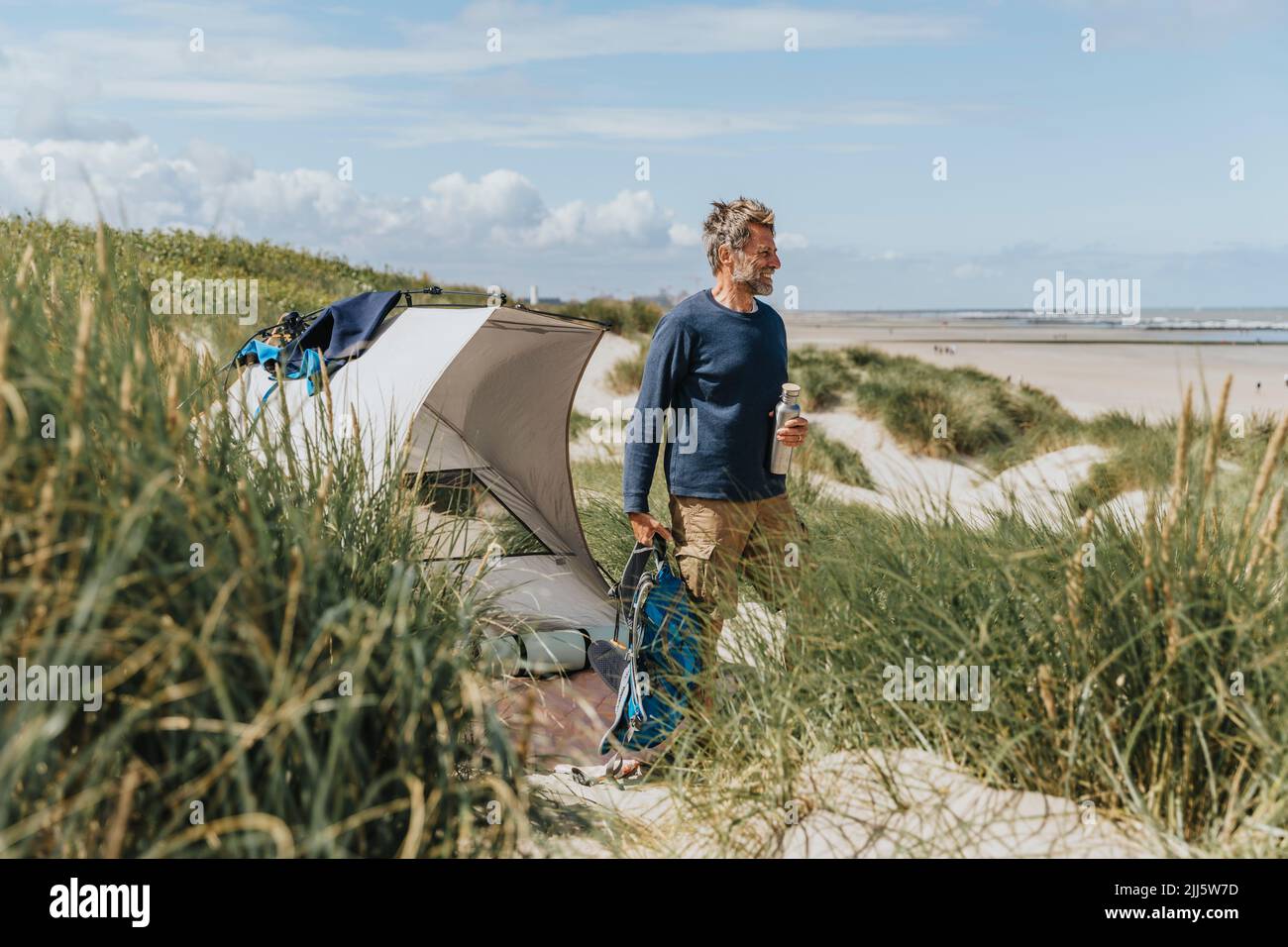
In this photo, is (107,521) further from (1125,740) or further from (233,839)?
(1125,740)

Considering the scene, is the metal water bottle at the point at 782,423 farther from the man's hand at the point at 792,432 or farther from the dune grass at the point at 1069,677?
the dune grass at the point at 1069,677

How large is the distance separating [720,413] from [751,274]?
1.82 ft

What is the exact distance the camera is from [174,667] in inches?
73.9

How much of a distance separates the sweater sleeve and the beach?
37.5ft

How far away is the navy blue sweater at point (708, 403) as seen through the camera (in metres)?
3.99

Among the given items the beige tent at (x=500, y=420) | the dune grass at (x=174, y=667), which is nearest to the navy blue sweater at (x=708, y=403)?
the beige tent at (x=500, y=420)

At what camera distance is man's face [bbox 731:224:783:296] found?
3.99 m

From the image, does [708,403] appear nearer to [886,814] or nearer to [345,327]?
[886,814]

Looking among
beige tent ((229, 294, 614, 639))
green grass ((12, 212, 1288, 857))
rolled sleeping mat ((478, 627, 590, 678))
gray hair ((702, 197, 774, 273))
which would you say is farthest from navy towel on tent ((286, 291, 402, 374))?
gray hair ((702, 197, 774, 273))

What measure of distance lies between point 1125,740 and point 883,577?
84 cm

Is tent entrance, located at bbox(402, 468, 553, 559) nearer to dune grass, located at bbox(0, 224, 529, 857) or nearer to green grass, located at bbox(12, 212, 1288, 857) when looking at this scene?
green grass, located at bbox(12, 212, 1288, 857)

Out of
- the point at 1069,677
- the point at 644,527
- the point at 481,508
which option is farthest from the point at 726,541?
the point at 481,508

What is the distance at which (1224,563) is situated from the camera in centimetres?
272
